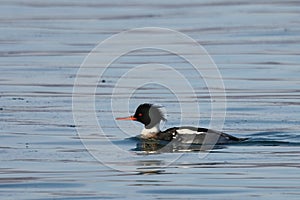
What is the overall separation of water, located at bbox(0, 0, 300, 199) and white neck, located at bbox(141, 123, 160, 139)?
0.33 meters

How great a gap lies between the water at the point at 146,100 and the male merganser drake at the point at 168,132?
0.26 meters

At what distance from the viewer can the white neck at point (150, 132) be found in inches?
648

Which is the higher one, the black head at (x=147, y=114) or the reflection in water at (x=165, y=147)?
the black head at (x=147, y=114)

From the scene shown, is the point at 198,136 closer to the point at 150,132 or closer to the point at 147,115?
the point at 150,132

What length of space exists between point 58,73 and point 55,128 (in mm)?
5442

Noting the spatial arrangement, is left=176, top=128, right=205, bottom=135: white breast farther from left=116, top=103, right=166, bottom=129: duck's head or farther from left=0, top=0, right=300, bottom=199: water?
left=116, top=103, right=166, bottom=129: duck's head

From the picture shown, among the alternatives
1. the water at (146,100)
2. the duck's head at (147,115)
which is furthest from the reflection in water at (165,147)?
the duck's head at (147,115)

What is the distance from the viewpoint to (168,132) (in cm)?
1617

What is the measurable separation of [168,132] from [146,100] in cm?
298

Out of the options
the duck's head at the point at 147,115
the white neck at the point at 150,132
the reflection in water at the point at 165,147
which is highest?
the duck's head at the point at 147,115

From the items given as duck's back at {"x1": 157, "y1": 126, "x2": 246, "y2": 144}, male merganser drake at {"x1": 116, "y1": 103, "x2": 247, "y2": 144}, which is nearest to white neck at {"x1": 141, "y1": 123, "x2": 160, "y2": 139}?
male merganser drake at {"x1": 116, "y1": 103, "x2": 247, "y2": 144}

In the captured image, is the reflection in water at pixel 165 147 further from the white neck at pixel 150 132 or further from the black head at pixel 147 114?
the black head at pixel 147 114

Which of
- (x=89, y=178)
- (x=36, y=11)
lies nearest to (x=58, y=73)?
(x=89, y=178)

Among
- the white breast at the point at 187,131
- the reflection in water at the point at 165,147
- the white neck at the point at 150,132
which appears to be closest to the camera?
the reflection in water at the point at 165,147
